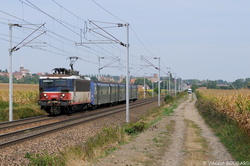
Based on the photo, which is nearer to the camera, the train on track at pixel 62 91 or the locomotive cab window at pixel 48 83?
the train on track at pixel 62 91

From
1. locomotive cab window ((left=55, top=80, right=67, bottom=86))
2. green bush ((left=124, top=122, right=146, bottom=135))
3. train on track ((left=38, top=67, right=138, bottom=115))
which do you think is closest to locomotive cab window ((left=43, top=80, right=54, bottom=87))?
train on track ((left=38, top=67, right=138, bottom=115))

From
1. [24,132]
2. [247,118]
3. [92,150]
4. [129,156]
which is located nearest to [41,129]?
[24,132]

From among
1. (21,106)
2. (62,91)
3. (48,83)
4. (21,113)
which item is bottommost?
(21,113)

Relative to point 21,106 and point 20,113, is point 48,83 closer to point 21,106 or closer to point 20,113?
point 20,113

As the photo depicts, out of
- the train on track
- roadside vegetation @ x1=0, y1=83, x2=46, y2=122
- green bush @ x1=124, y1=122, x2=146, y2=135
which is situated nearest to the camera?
green bush @ x1=124, y1=122, x2=146, y2=135

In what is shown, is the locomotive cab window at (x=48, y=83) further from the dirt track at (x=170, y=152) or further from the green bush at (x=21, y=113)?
the dirt track at (x=170, y=152)

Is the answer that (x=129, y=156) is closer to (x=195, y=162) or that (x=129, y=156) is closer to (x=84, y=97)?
(x=195, y=162)

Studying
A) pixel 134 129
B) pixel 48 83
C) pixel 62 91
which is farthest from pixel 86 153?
pixel 48 83

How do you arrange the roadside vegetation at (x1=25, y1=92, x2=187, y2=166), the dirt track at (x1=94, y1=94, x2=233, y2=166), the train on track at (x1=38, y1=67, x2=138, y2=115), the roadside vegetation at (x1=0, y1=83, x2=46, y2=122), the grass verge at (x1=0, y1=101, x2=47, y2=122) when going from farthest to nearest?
the train on track at (x1=38, y1=67, x2=138, y2=115)
the roadside vegetation at (x1=0, y1=83, x2=46, y2=122)
the grass verge at (x1=0, y1=101, x2=47, y2=122)
the roadside vegetation at (x1=25, y1=92, x2=187, y2=166)
the dirt track at (x1=94, y1=94, x2=233, y2=166)

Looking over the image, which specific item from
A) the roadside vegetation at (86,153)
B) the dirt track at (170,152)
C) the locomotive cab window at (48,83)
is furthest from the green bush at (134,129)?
the locomotive cab window at (48,83)

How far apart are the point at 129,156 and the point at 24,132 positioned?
911 cm

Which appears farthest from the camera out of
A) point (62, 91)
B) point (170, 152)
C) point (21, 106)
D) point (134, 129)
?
point (21, 106)

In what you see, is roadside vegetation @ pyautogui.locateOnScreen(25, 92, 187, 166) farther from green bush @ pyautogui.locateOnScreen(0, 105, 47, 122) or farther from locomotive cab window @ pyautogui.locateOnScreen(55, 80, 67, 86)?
green bush @ pyautogui.locateOnScreen(0, 105, 47, 122)

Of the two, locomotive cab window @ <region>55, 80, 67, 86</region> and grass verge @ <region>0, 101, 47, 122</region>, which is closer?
grass verge @ <region>0, 101, 47, 122</region>
